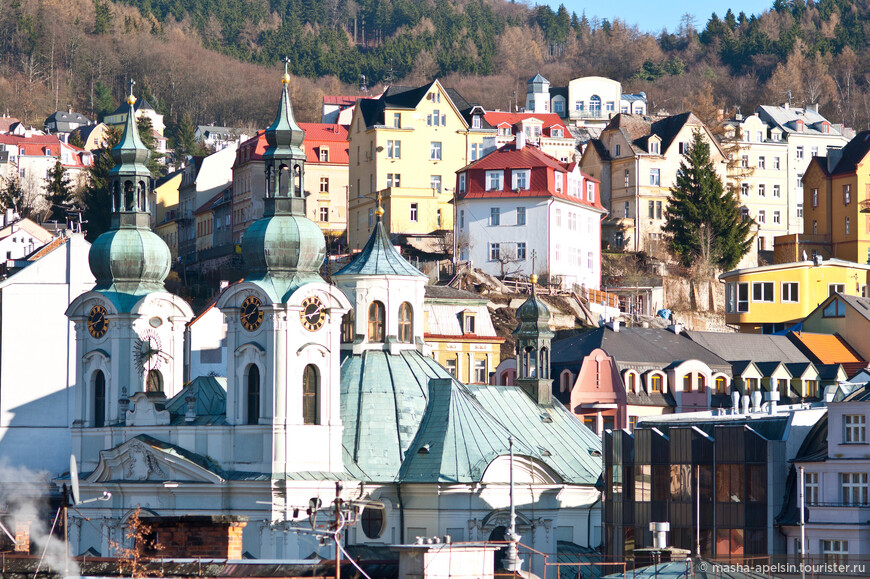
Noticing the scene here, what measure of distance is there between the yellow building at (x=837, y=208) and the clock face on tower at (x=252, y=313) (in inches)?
2600

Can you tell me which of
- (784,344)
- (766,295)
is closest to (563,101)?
(766,295)

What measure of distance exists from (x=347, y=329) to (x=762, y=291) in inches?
1564

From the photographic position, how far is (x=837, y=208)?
439ft

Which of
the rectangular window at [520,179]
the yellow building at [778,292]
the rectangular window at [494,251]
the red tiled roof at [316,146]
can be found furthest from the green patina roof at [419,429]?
the red tiled roof at [316,146]

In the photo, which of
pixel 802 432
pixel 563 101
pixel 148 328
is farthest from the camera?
pixel 563 101

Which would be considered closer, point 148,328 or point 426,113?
point 148,328

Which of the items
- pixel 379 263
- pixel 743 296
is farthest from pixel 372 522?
pixel 743 296

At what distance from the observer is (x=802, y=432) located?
67.8 m

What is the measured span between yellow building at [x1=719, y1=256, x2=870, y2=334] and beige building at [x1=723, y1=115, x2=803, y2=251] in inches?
1291

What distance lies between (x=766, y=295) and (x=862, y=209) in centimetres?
1921

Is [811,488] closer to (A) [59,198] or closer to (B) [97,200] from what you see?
(B) [97,200]

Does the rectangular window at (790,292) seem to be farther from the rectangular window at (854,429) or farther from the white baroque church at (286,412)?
the rectangular window at (854,429)

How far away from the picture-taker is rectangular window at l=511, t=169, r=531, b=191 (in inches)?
4715

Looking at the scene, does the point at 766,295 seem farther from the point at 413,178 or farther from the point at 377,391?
the point at 377,391
